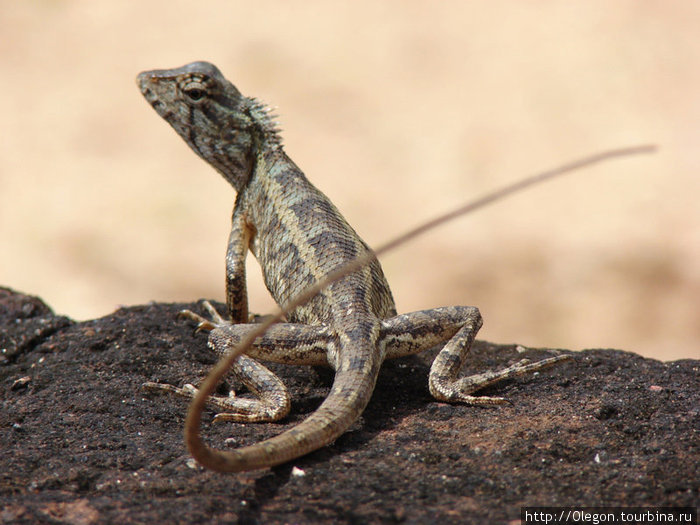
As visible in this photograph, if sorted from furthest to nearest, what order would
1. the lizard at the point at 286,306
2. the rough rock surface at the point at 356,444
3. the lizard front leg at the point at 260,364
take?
1. the lizard front leg at the point at 260,364
2. the lizard at the point at 286,306
3. the rough rock surface at the point at 356,444

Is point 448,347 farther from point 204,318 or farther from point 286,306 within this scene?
point 204,318

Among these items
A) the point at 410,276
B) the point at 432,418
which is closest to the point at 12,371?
the point at 432,418

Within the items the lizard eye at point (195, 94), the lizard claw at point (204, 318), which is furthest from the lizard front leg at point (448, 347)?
the lizard eye at point (195, 94)

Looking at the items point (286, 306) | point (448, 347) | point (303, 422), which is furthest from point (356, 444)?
point (448, 347)

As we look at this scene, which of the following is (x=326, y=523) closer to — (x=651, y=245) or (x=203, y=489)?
(x=203, y=489)

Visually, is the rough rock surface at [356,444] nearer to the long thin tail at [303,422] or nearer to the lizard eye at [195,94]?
the long thin tail at [303,422]

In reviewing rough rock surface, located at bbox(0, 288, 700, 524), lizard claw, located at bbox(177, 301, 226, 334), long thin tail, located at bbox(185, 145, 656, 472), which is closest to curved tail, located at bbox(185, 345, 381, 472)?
long thin tail, located at bbox(185, 145, 656, 472)

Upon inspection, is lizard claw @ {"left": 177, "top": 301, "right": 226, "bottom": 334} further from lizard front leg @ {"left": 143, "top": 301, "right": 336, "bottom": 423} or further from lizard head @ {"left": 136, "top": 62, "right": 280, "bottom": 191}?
lizard head @ {"left": 136, "top": 62, "right": 280, "bottom": 191}
